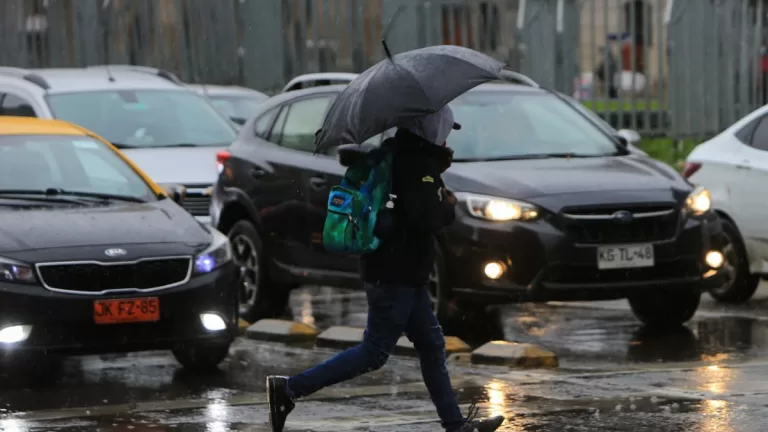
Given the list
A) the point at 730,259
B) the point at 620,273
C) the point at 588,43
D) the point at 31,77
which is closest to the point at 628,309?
the point at 730,259

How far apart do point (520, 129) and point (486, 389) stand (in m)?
3.70

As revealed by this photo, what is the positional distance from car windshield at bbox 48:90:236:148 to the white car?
185 inches

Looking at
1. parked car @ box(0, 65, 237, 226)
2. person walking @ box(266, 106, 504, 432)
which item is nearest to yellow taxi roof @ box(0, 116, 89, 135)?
parked car @ box(0, 65, 237, 226)

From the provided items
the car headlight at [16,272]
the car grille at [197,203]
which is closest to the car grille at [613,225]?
the car headlight at [16,272]

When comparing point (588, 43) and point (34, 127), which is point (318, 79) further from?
point (34, 127)

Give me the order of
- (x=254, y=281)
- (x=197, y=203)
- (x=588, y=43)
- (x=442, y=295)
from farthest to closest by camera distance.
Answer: (x=588, y=43) → (x=197, y=203) → (x=254, y=281) → (x=442, y=295)

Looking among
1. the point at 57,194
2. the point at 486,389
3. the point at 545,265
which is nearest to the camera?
the point at 486,389

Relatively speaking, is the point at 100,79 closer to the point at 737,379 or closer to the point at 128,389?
the point at 128,389

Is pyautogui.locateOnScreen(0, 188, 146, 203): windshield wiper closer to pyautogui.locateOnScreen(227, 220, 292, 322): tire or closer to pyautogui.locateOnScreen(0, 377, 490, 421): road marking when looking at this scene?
pyautogui.locateOnScreen(0, 377, 490, 421): road marking

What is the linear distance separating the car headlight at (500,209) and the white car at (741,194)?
8.56 ft

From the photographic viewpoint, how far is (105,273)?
996cm

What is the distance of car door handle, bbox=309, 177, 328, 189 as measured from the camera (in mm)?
12723

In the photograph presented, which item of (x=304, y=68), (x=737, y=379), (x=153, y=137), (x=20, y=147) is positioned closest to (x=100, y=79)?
(x=153, y=137)

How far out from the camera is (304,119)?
1362 cm
